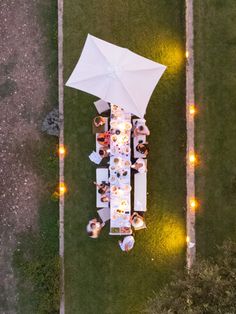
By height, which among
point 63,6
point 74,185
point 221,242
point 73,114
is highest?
point 63,6

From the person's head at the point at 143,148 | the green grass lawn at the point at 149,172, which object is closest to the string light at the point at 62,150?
the green grass lawn at the point at 149,172

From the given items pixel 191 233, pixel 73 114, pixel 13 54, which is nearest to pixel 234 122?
pixel 191 233

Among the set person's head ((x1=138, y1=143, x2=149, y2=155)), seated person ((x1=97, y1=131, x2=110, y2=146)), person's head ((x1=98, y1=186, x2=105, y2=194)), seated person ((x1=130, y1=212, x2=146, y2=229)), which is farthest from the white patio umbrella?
seated person ((x1=130, y1=212, x2=146, y2=229))

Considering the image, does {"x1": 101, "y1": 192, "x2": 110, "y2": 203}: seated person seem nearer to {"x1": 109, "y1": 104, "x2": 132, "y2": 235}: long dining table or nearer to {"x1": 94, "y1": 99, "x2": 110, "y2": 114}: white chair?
{"x1": 109, "y1": 104, "x2": 132, "y2": 235}: long dining table

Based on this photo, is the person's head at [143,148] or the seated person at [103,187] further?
Answer: the seated person at [103,187]

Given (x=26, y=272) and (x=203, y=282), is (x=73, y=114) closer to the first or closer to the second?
(x=26, y=272)

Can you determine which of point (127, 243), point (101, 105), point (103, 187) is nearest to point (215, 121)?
point (101, 105)

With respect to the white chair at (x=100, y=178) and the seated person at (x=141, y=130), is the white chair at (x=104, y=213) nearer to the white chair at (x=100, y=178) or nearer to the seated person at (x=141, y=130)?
the white chair at (x=100, y=178)
